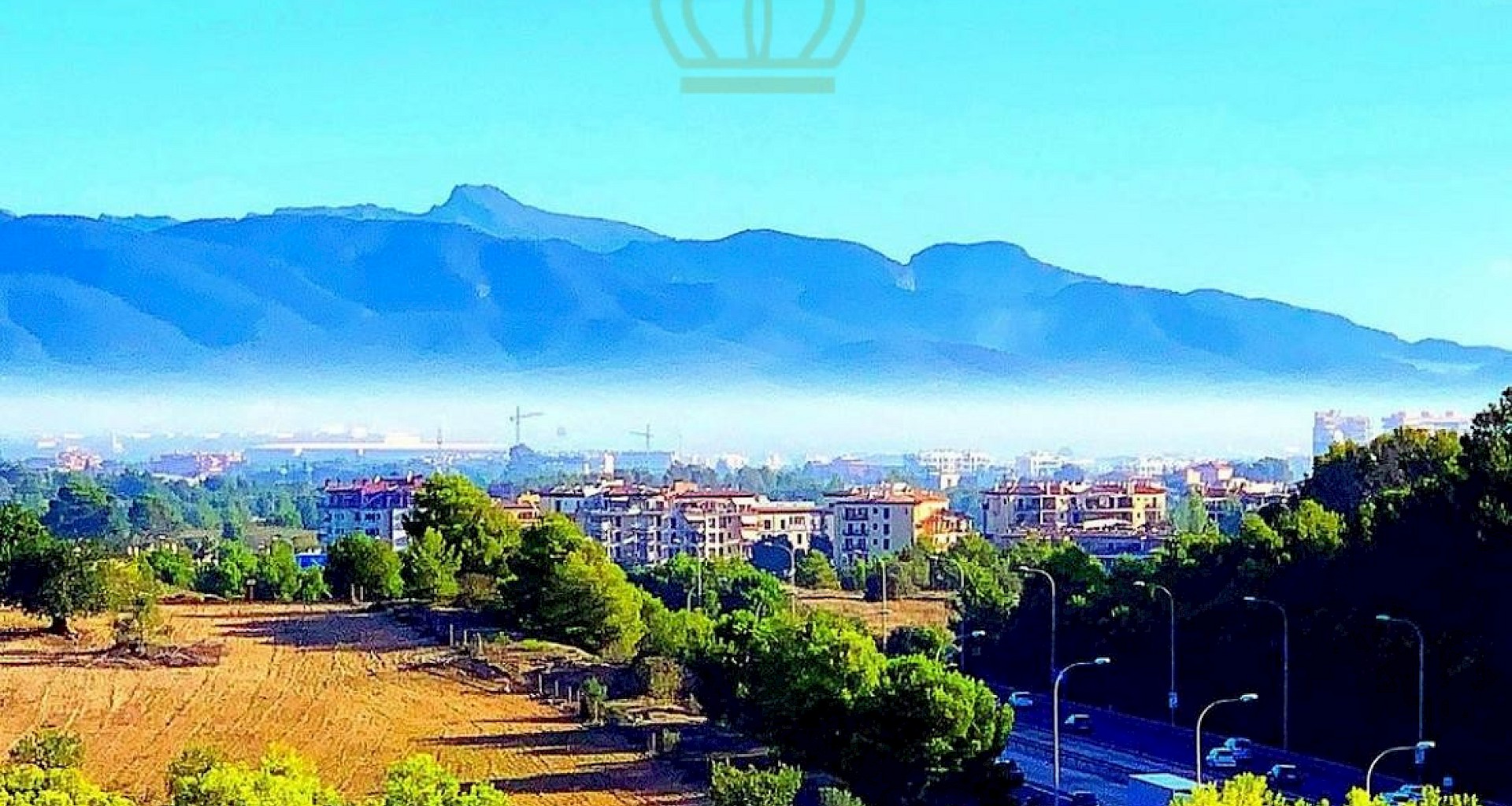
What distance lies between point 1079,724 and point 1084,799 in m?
6.65

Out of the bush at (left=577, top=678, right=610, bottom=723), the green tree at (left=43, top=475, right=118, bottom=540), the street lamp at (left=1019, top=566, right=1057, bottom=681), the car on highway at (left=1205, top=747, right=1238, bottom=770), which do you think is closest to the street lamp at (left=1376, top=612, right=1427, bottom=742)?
the car on highway at (left=1205, top=747, right=1238, bottom=770)

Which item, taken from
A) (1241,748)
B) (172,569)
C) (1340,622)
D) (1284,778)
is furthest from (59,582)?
(1340,622)

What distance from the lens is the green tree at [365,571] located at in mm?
37219

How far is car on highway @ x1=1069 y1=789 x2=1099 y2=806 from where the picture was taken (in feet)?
68.3

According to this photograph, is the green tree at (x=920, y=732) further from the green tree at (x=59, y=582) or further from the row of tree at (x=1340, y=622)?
the green tree at (x=59, y=582)

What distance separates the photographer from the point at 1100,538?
218ft

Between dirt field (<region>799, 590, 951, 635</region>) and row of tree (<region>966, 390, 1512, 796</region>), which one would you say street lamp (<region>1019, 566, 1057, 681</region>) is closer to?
row of tree (<region>966, 390, 1512, 796</region>)

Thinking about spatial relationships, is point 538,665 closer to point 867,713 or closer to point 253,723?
point 253,723

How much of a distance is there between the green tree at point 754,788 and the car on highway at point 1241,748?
7798mm

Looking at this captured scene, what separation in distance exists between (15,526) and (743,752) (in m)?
17.0

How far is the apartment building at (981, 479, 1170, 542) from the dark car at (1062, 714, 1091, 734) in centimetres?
4541

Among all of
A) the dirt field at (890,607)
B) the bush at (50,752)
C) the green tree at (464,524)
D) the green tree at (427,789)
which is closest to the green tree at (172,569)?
the green tree at (464,524)

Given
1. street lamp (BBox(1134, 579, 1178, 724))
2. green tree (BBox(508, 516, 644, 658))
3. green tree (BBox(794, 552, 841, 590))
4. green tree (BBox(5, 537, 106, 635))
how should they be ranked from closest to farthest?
street lamp (BBox(1134, 579, 1178, 724)) < green tree (BBox(5, 537, 106, 635)) < green tree (BBox(508, 516, 644, 658)) < green tree (BBox(794, 552, 841, 590))

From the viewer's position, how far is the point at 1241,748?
24.1 meters
